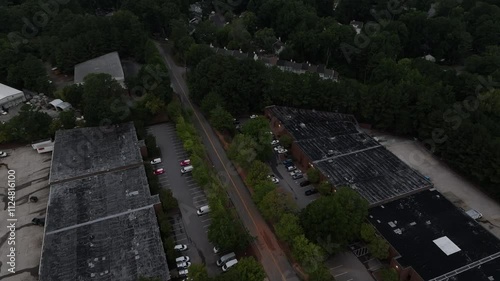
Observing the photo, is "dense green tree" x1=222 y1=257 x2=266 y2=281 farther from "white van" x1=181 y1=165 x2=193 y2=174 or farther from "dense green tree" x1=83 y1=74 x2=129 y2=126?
"dense green tree" x1=83 y1=74 x2=129 y2=126

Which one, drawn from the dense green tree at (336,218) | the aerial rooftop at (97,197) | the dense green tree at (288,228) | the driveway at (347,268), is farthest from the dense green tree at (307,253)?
the aerial rooftop at (97,197)

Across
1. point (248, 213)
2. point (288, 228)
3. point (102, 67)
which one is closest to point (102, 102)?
point (102, 67)

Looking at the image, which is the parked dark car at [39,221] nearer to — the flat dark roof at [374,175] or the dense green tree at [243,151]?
the dense green tree at [243,151]

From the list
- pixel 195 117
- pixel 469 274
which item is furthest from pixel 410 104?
pixel 195 117

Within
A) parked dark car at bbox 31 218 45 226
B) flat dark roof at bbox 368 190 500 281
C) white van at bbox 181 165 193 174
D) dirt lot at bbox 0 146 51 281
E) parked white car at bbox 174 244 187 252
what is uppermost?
flat dark roof at bbox 368 190 500 281

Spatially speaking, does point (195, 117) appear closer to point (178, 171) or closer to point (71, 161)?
point (178, 171)

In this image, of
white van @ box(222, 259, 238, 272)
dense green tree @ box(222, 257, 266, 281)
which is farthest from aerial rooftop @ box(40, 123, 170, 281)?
dense green tree @ box(222, 257, 266, 281)
